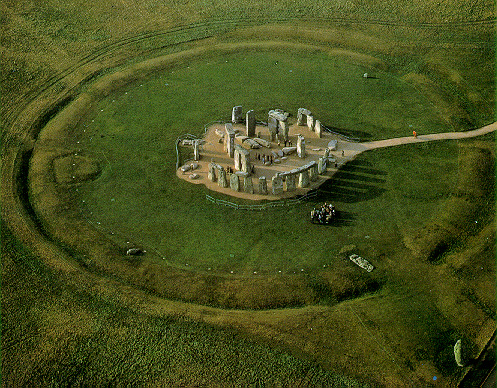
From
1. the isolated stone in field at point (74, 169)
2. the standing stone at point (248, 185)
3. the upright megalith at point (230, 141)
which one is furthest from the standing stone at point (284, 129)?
the isolated stone in field at point (74, 169)

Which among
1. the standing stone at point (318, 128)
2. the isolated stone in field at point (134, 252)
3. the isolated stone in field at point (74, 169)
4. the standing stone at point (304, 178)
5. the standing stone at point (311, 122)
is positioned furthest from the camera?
the standing stone at point (311, 122)

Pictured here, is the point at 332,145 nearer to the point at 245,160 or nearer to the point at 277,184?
the point at 277,184

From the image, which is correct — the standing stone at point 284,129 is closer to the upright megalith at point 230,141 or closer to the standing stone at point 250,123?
the standing stone at point 250,123

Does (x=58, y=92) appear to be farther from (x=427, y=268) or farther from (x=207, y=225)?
(x=427, y=268)

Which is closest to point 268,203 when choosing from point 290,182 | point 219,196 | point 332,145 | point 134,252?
point 290,182

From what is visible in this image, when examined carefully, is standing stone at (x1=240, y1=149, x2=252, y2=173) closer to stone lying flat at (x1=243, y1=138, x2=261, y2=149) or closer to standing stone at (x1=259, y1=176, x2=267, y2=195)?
standing stone at (x1=259, y1=176, x2=267, y2=195)

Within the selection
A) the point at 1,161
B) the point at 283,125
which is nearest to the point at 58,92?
the point at 1,161

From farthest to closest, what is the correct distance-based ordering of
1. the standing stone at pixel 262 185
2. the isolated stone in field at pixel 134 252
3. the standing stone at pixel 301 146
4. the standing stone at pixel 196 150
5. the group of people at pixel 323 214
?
the standing stone at pixel 196 150, the standing stone at pixel 301 146, the standing stone at pixel 262 185, the group of people at pixel 323 214, the isolated stone in field at pixel 134 252
